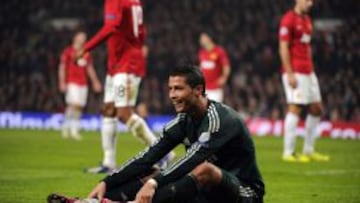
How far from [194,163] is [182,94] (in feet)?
1.79

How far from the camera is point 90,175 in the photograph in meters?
11.1

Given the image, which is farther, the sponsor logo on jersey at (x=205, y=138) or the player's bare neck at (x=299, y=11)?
the player's bare neck at (x=299, y=11)

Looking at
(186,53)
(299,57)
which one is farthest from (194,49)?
(299,57)

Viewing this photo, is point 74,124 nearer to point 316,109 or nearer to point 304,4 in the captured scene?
point 316,109

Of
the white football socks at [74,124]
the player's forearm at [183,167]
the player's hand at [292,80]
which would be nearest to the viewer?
the player's forearm at [183,167]

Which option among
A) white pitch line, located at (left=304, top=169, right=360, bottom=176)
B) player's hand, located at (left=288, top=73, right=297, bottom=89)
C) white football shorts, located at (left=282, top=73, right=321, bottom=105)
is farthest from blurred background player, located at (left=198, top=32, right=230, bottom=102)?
white pitch line, located at (left=304, top=169, right=360, bottom=176)

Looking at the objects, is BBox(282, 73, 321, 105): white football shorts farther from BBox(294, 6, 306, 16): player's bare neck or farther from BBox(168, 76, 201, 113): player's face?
BBox(168, 76, 201, 113): player's face

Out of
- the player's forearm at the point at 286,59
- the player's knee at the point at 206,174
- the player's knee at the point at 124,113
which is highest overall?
the player's knee at the point at 206,174

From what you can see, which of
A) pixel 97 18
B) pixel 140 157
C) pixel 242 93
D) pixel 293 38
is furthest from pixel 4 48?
pixel 140 157

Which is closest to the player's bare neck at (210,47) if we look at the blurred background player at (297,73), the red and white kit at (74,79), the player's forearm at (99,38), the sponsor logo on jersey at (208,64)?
the sponsor logo on jersey at (208,64)

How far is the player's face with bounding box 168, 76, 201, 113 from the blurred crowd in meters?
17.1

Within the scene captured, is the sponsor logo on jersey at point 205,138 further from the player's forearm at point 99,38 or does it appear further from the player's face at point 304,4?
the player's face at point 304,4

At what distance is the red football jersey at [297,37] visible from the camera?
14.2 meters

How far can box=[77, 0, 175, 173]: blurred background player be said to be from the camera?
11.5 metres
